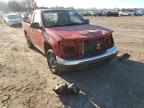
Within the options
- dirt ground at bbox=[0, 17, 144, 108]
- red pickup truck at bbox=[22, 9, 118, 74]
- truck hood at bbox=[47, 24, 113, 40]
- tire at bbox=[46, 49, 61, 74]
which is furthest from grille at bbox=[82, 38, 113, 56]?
tire at bbox=[46, 49, 61, 74]

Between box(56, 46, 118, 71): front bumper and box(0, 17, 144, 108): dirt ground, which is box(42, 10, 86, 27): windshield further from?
box(56, 46, 118, 71): front bumper

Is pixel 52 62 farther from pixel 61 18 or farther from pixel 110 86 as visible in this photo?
pixel 110 86

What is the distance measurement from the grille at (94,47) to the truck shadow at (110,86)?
0.78m

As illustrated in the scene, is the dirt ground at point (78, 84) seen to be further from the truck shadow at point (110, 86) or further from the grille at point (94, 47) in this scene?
the grille at point (94, 47)

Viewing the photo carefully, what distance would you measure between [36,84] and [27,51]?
4301 mm

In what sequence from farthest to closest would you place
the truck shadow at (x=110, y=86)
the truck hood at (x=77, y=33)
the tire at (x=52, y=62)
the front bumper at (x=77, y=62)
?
the tire at (x=52, y=62), the truck hood at (x=77, y=33), the front bumper at (x=77, y=62), the truck shadow at (x=110, y=86)

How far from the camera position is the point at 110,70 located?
6.87 meters

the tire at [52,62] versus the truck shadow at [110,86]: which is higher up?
the tire at [52,62]

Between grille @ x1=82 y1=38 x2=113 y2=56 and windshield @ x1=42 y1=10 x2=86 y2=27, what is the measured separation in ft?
5.42

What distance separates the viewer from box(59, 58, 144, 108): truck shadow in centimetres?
490

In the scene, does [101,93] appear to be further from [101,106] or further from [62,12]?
[62,12]

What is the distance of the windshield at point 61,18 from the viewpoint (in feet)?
23.9

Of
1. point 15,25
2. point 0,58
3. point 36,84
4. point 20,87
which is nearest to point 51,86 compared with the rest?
point 36,84

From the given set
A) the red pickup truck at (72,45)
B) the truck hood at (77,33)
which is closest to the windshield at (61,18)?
the red pickup truck at (72,45)
